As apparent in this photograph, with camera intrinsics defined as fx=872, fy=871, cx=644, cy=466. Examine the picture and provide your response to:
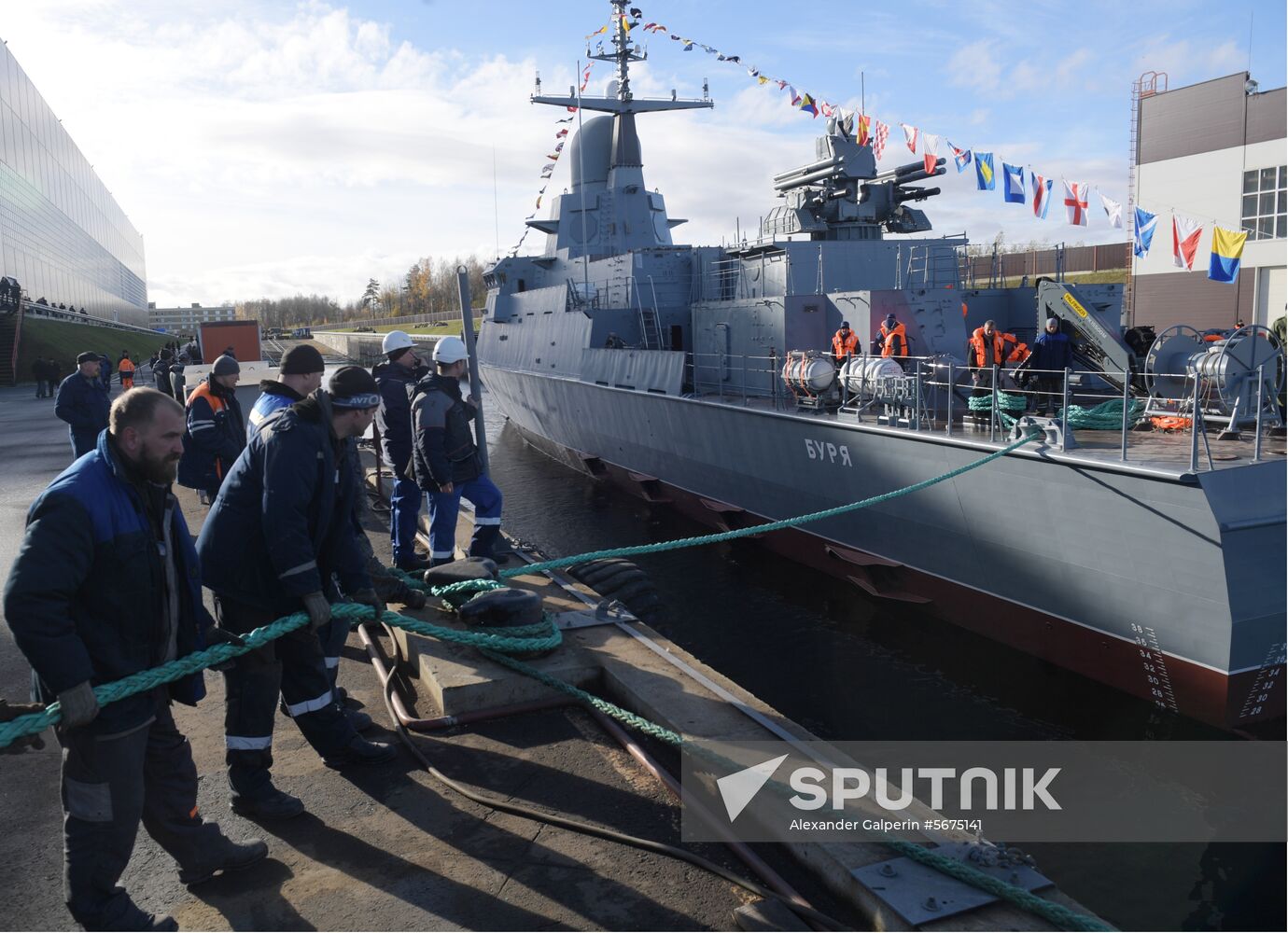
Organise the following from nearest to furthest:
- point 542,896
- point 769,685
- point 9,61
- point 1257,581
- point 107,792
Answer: point 107,792, point 542,896, point 1257,581, point 769,685, point 9,61

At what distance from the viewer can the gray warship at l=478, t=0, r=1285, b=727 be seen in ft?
A: 22.0

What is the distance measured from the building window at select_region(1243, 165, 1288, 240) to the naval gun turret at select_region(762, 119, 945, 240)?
14.4 m

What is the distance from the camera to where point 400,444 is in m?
7.45

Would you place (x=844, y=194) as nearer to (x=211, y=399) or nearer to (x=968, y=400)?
(x=968, y=400)

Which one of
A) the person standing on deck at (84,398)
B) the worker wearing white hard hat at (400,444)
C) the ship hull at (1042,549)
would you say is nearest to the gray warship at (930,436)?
the ship hull at (1042,549)

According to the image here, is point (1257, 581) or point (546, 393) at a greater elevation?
point (546, 393)

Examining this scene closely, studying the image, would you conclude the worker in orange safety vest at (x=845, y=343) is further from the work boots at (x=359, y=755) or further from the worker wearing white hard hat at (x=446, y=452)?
the work boots at (x=359, y=755)

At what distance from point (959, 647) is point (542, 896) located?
23.1 feet

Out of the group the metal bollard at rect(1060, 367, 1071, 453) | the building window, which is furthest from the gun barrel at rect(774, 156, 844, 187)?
the building window

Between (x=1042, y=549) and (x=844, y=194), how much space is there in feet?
27.2

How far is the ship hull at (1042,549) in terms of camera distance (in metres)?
6.55

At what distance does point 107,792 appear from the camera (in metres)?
2.70

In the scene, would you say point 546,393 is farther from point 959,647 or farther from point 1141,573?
point 1141,573

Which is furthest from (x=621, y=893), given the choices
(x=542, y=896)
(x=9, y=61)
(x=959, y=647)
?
(x=9, y=61)
